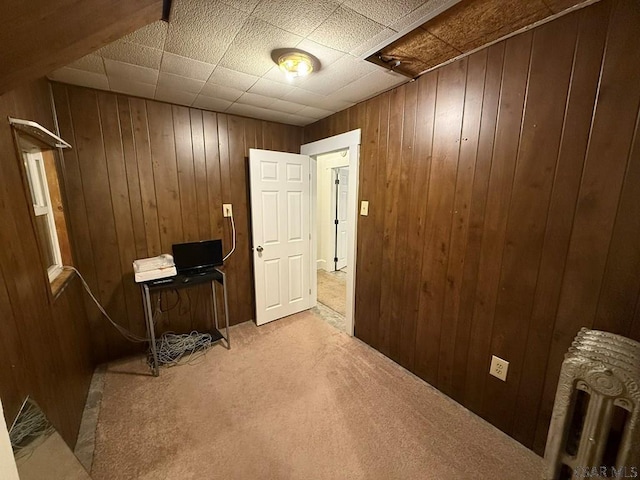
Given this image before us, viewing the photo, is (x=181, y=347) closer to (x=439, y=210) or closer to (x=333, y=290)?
(x=333, y=290)

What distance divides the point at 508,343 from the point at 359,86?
79.2 inches

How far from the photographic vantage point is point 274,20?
1.21 meters

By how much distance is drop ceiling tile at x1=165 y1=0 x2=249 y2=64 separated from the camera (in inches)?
44.9

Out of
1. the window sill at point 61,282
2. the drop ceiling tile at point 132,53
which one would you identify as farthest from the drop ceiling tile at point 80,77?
the window sill at point 61,282

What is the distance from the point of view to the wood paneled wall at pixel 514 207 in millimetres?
1106

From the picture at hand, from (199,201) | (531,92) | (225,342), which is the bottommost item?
(225,342)

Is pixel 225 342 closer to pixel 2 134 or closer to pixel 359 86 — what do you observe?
pixel 2 134

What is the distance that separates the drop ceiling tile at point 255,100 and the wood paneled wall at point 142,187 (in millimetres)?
391

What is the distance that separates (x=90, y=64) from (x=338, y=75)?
1571 millimetres

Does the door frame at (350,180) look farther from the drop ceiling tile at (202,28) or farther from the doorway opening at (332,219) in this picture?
the doorway opening at (332,219)

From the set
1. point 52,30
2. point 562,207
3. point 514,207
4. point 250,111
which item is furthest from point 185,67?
point 562,207

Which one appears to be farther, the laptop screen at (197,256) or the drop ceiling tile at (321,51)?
the laptop screen at (197,256)

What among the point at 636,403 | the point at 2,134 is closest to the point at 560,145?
the point at 636,403

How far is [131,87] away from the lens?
1.92 meters
